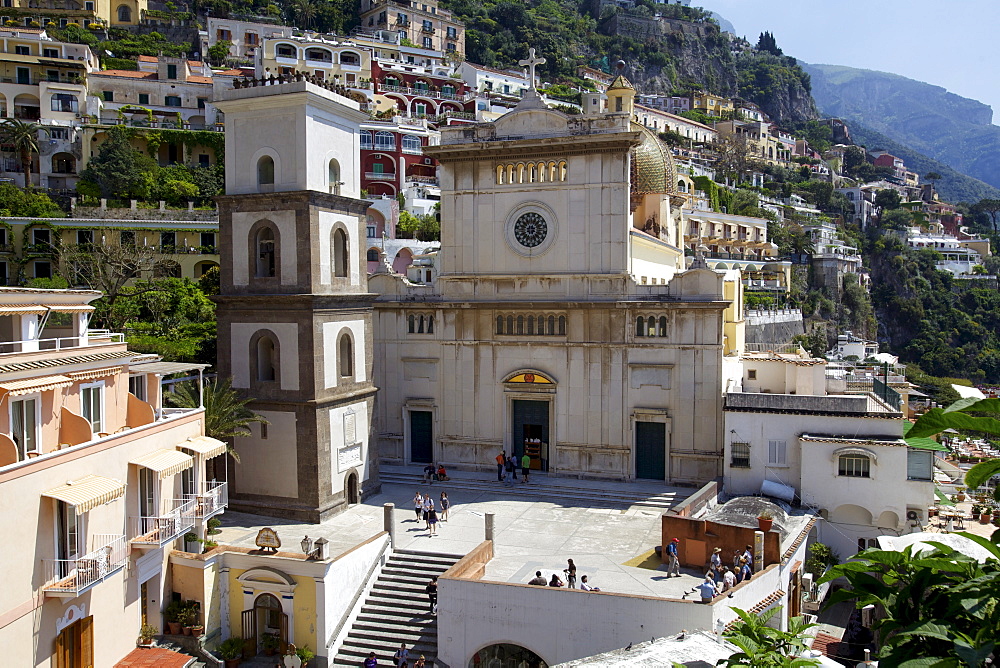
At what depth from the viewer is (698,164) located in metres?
118

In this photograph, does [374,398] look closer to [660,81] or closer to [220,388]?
[220,388]

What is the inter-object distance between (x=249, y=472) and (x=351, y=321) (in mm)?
5826

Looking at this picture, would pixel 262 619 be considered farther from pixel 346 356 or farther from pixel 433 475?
pixel 433 475

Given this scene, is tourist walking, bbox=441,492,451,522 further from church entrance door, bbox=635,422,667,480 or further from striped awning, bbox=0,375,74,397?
striped awning, bbox=0,375,74,397

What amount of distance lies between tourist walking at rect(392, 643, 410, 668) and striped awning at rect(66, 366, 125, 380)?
10.0m

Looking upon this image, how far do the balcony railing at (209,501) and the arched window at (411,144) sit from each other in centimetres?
5143

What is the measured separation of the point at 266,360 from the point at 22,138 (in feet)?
139

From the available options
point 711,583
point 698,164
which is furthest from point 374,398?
point 698,164

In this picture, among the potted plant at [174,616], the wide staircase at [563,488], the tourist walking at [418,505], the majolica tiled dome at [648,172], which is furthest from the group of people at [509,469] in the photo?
the majolica tiled dome at [648,172]

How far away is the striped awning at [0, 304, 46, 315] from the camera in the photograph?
18.6m

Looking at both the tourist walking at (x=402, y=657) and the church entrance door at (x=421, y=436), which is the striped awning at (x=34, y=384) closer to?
the tourist walking at (x=402, y=657)

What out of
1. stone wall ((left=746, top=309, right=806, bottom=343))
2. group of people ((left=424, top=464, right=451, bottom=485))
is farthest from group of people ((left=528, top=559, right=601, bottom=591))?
stone wall ((left=746, top=309, right=806, bottom=343))

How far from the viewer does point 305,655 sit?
21.4 metres

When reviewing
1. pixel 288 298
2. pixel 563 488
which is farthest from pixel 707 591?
pixel 288 298
